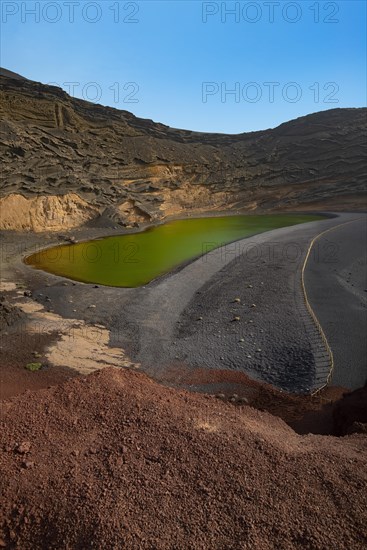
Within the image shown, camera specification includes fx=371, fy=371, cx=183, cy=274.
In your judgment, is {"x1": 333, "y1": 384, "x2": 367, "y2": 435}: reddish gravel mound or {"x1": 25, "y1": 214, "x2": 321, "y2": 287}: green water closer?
→ {"x1": 333, "y1": 384, "x2": 367, "y2": 435}: reddish gravel mound

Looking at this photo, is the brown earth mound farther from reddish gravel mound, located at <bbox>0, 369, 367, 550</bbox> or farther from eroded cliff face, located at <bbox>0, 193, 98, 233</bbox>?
eroded cliff face, located at <bbox>0, 193, 98, 233</bbox>

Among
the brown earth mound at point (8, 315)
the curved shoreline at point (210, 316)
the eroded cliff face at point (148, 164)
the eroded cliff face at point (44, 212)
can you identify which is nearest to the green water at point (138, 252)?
the curved shoreline at point (210, 316)

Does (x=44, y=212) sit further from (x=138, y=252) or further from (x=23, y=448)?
(x=23, y=448)

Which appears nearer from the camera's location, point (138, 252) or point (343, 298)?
point (343, 298)

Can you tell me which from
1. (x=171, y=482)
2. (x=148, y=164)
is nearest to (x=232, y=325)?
(x=171, y=482)

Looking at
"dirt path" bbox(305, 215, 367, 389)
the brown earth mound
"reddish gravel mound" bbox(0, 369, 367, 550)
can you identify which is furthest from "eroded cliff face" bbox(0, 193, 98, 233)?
"reddish gravel mound" bbox(0, 369, 367, 550)

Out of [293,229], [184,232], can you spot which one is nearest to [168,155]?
[184,232]

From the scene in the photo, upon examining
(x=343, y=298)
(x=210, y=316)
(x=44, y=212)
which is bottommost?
(x=210, y=316)
